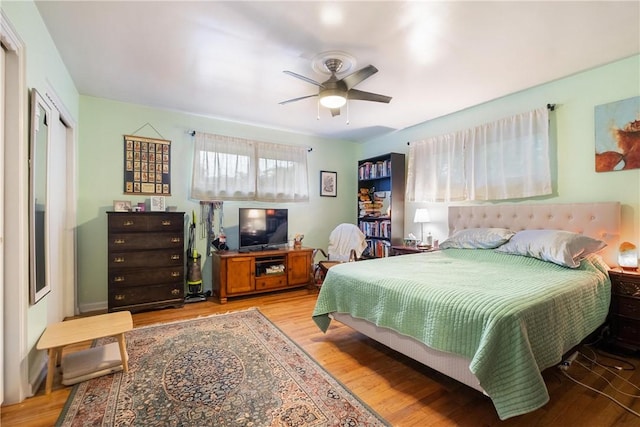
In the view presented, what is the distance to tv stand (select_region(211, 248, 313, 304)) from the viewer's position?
3.83m

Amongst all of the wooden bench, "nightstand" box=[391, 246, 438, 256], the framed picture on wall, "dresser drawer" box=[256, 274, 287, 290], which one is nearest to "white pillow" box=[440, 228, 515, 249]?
"nightstand" box=[391, 246, 438, 256]

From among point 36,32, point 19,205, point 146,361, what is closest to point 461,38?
point 36,32

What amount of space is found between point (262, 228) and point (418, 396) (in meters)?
3.08

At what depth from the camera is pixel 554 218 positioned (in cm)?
297

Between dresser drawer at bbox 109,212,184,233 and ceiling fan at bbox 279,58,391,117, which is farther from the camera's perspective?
dresser drawer at bbox 109,212,184,233

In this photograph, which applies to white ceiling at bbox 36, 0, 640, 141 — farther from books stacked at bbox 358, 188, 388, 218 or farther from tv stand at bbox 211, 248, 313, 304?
tv stand at bbox 211, 248, 313, 304

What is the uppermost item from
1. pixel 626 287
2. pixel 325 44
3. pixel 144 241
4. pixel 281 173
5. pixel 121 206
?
pixel 325 44

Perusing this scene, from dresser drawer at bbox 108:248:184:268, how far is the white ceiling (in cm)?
188

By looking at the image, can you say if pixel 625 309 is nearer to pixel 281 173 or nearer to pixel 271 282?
pixel 271 282

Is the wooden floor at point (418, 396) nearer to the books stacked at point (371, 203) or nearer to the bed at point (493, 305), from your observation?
the bed at point (493, 305)

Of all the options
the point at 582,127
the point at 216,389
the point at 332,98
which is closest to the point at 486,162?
the point at 582,127

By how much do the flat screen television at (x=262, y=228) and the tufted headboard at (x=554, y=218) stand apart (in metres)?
2.47

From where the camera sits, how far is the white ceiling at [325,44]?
77.8 inches

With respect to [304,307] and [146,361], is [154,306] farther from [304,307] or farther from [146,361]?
[304,307]
